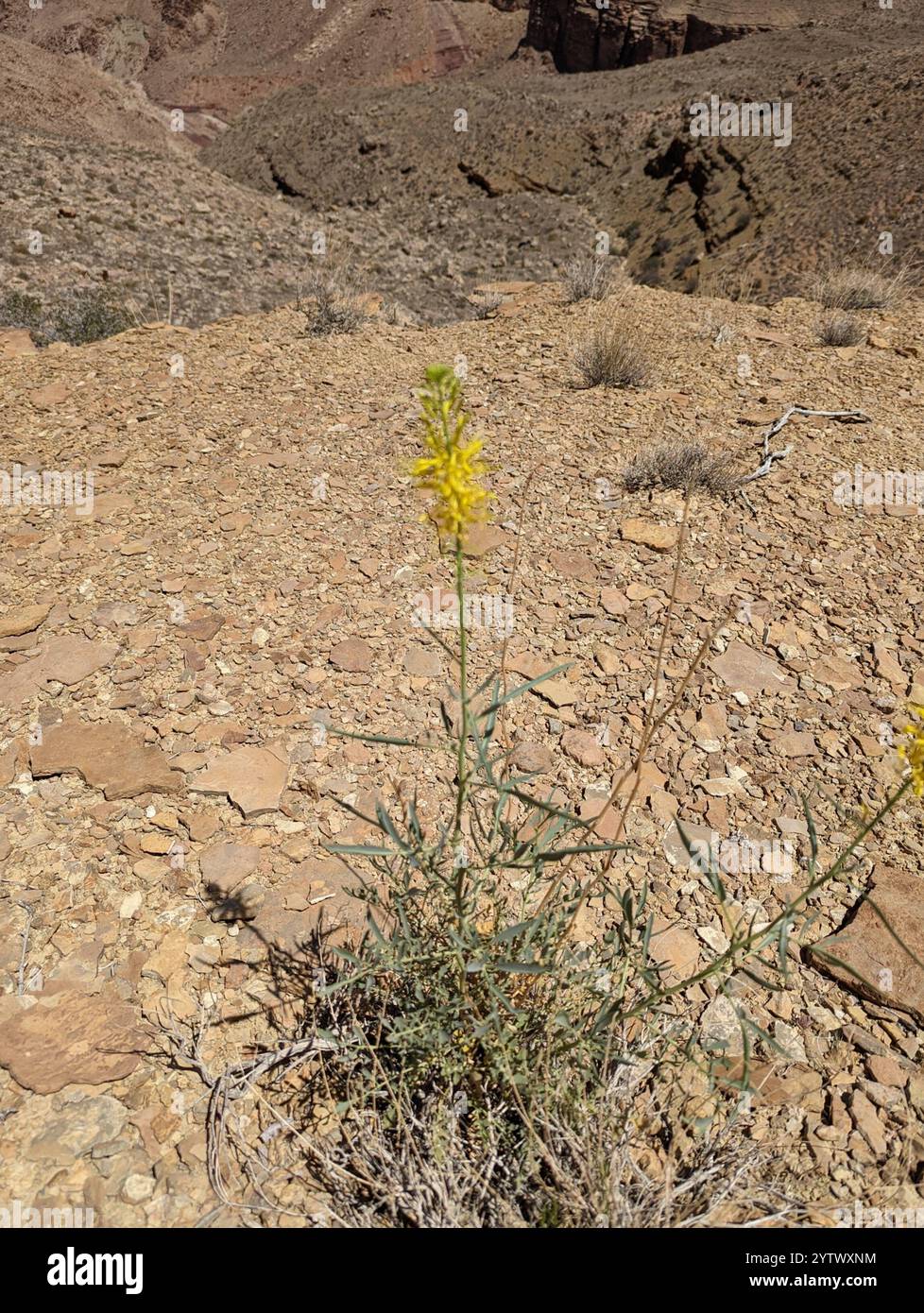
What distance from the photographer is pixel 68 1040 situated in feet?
6.04

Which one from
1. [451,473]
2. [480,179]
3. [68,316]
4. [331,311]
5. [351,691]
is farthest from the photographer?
[480,179]

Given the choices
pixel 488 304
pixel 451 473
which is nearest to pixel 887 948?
pixel 451 473

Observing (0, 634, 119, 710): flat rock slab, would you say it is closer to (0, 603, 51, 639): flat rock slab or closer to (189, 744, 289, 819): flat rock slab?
(0, 603, 51, 639): flat rock slab

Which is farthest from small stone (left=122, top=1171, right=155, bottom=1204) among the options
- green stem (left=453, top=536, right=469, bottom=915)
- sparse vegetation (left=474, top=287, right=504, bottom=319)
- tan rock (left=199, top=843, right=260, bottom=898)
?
sparse vegetation (left=474, top=287, right=504, bottom=319)

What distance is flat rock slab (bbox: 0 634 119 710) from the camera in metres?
2.80

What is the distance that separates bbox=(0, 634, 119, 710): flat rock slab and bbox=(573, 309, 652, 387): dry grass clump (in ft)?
10.9

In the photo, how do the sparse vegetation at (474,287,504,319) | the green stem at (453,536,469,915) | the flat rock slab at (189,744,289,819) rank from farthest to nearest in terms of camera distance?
1. the sparse vegetation at (474,287,504,319)
2. the flat rock slab at (189,744,289,819)
3. the green stem at (453,536,469,915)

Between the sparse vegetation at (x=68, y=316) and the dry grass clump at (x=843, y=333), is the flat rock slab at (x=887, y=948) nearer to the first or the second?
the dry grass clump at (x=843, y=333)

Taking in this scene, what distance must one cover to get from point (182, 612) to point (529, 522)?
170cm

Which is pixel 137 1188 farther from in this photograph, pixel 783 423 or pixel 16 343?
pixel 16 343

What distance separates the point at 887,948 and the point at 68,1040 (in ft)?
7.40

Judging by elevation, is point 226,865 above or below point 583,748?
below

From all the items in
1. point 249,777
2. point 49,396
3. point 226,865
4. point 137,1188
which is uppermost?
point 49,396
